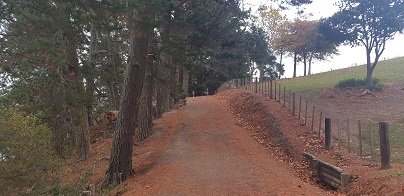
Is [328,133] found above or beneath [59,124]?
beneath

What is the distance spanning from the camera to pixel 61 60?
31.2 ft

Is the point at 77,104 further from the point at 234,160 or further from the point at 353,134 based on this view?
the point at 353,134

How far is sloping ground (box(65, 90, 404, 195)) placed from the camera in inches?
348

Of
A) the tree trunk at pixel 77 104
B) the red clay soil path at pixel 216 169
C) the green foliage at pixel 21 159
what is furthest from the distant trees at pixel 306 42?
the green foliage at pixel 21 159

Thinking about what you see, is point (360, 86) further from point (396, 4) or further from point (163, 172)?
point (163, 172)

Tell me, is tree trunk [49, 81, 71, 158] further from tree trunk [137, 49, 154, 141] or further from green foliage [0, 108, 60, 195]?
green foliage [0, 108, 60, 195]

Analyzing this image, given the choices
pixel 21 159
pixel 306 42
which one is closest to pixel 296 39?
pixel 306 42

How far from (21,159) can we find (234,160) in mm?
6393

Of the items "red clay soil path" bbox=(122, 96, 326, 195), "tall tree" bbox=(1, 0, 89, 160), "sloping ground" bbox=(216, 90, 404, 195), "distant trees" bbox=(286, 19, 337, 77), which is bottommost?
"red clay soil path" bbox=(122, 96, 326, 195)

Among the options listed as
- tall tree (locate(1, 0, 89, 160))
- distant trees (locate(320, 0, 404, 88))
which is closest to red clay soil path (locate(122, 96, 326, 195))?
tall tree (locate(1, 0, 89, 160))

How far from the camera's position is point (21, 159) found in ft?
26.5

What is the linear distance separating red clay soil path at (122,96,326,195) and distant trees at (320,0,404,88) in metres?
10.4

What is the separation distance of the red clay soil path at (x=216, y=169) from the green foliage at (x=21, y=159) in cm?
219

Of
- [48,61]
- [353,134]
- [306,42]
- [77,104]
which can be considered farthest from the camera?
[306,42]
